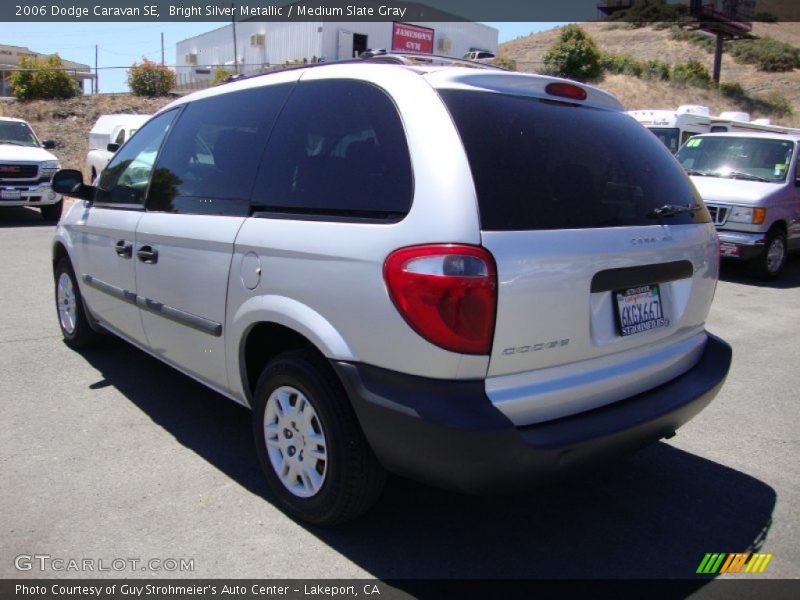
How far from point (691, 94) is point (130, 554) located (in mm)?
42832

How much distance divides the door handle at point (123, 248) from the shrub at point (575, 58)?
38.0 meters

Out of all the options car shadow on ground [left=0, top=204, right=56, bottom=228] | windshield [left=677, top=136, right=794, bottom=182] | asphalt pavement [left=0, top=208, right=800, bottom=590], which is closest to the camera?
asphalt pavement [left=0, top=208, right=800, bottom=590]

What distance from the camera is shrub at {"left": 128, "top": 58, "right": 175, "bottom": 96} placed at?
29.1 metres

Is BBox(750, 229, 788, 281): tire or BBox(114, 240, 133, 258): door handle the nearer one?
BBox(114, 240, 133, 258): door handle

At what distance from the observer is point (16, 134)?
13.5 m

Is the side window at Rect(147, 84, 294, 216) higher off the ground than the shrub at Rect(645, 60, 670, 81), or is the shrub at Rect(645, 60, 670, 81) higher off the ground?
the shrub at Rect(645, 60, 670, 81)

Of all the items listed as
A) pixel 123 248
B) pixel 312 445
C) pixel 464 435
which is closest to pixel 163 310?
pixel 123 248

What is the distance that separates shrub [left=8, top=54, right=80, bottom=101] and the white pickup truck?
11.0 meters

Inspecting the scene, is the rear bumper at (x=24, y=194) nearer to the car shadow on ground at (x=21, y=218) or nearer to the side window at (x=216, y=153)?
the car shadow on ground at (x=21, y=218)

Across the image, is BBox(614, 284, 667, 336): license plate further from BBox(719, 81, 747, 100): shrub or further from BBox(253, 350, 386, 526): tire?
BBox(719, 81, 747, 100): shrub

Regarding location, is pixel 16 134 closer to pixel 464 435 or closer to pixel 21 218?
pixel 21 218

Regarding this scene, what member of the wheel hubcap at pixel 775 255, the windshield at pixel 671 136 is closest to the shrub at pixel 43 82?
the windshield at pixel 671 136

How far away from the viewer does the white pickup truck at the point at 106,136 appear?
15680mm
